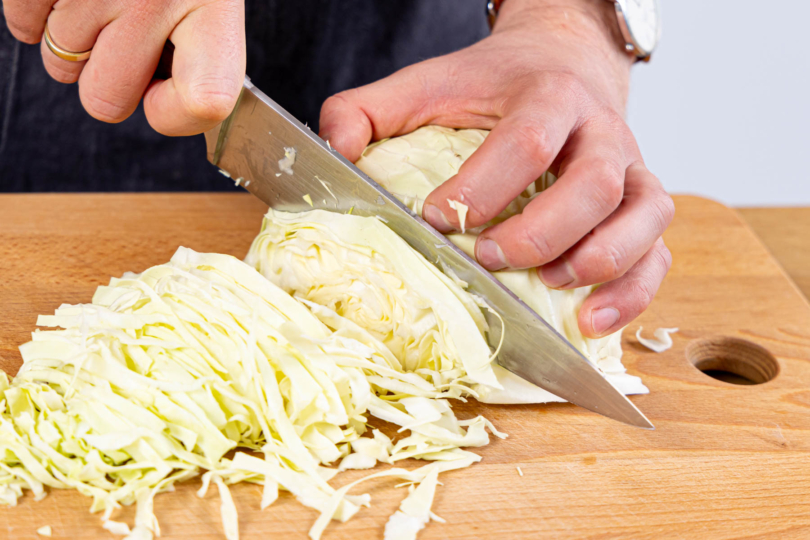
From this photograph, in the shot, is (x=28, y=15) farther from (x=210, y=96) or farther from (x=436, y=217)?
(x=436, y=217)

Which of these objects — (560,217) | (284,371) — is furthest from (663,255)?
(284,371)

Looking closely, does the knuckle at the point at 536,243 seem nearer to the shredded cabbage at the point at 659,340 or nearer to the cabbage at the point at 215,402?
the cabbage at the point at 215,402

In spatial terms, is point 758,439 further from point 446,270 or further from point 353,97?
point 353,97

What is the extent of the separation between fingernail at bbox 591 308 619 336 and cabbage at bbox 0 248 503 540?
0.85ft

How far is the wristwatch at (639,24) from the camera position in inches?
73.4

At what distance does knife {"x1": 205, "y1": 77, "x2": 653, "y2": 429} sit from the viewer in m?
1.37

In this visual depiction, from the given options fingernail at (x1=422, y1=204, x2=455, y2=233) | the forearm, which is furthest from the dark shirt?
fingernail at (x1=422, y1=204, x2=455, y2=233)

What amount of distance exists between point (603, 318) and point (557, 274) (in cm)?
14

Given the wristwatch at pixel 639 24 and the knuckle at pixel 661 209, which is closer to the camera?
the knuckle at pixel 661 209

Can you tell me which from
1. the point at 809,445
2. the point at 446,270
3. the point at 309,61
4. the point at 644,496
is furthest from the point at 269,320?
the point at 309,61

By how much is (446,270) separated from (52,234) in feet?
3.92

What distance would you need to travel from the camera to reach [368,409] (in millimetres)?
1376

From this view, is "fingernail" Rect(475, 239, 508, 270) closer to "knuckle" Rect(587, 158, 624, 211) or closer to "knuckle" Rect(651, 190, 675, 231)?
"knuckle" Rect(587, 158, 624, 211)

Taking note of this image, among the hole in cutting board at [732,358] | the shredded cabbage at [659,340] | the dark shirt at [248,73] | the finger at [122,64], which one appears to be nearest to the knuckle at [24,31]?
the finger at [122,64]
